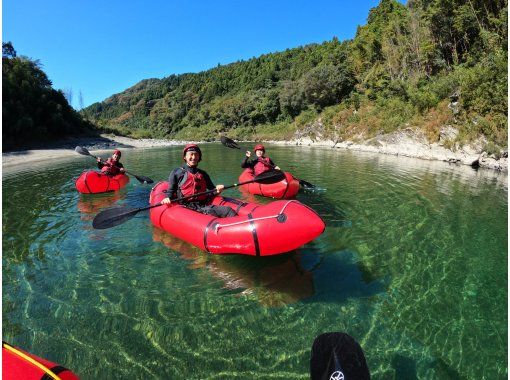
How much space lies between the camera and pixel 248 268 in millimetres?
4242

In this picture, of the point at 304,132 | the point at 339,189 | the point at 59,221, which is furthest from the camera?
the point at 304,132

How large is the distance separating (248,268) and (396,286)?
6.09 feet

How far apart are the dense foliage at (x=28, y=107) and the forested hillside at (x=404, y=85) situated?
1071cm

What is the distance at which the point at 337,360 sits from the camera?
2078 millimetres

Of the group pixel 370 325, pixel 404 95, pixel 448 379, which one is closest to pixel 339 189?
pixel 370 325

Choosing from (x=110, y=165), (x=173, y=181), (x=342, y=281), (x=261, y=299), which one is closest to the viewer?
(x=261, y=299)

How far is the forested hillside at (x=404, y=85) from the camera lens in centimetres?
1470

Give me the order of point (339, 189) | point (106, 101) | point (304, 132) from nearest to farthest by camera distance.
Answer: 1. point (339, 189)
2. point (304, 132)
3. point (106, 101)

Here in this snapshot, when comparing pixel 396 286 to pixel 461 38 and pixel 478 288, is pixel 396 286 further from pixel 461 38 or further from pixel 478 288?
pixel 461 38

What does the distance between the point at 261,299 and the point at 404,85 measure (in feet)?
74.5

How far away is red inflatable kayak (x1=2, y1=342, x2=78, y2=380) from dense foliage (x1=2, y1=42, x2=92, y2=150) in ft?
88.4

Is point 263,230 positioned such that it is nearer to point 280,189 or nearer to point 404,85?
point 280,189

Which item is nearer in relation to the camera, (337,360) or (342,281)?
(337,360)

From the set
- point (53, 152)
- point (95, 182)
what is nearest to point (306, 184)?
point (95, 182)
